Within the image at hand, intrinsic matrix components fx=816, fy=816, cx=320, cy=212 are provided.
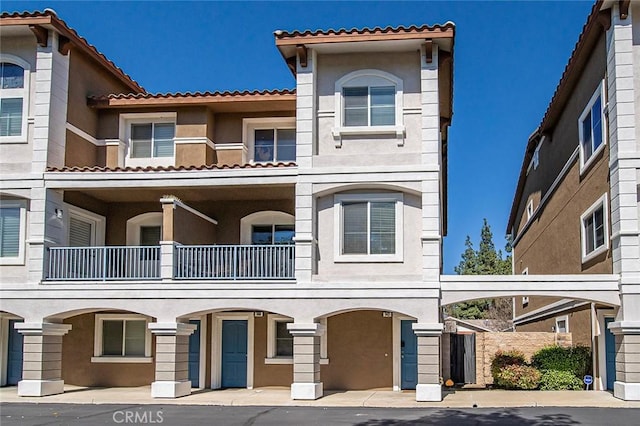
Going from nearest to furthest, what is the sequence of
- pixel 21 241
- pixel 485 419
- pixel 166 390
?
pixel 485 419
pixel 166 390
pixel 21 241

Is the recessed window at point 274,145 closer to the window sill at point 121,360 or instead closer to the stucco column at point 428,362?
the window sill at point 121,360

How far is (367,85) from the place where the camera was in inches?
869

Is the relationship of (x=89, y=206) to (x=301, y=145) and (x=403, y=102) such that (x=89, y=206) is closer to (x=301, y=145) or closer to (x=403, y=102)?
(x=301, y=145)

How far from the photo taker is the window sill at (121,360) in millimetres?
24766

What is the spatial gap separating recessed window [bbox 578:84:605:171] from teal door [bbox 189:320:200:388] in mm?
12403

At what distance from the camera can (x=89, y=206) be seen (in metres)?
24.8

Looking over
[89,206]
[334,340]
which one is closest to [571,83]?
[334,340]

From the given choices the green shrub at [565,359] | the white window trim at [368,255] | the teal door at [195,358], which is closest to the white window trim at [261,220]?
the teal door at [195,358]

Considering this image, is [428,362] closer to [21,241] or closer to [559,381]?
[559,381]

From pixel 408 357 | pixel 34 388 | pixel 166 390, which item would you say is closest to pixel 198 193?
pixel 166 390

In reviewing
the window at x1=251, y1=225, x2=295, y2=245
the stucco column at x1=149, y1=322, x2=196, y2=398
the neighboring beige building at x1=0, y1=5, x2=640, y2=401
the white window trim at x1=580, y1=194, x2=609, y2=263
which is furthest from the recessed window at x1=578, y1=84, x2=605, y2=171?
the stucco column at x1=149, y1=322, x2=196, y2=398

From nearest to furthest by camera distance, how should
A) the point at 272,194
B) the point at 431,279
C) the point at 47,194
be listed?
the point at 431,279 < the point at 47,194 < the point at 272,194

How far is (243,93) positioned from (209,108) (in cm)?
141

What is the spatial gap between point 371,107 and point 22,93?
387 inches
